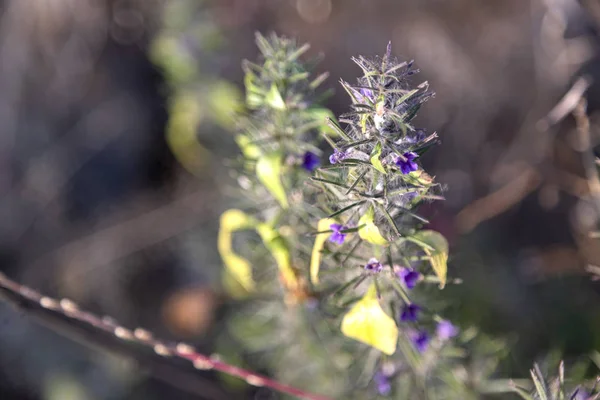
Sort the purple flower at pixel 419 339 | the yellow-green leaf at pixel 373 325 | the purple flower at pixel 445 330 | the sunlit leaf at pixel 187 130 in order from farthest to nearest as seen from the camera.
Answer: the sunlit leaf at pixel 187 130 → the purple flower at pixel 445 330 → the purple flower at pixel 419 339 → the yellow-green leaf at pixel 373 325

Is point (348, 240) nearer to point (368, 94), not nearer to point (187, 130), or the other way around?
point (368, 94)

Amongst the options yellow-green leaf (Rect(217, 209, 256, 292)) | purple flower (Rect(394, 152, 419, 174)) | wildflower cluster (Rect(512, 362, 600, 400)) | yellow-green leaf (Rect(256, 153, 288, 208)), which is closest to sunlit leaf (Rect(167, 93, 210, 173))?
yellow-green leaf (Rect(217, 209, 256, 292))

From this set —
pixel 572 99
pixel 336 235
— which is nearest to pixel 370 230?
pixel 336 235

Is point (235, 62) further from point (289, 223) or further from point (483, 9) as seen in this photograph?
point (289, 223)

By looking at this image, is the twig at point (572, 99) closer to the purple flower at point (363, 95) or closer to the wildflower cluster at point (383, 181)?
the wildflower cluster at point (383, 181)

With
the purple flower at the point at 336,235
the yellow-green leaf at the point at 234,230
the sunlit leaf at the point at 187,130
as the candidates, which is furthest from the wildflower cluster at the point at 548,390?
the sunlit leaf at the point at 187,130

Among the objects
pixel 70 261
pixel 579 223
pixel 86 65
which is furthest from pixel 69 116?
pixel 579 223
